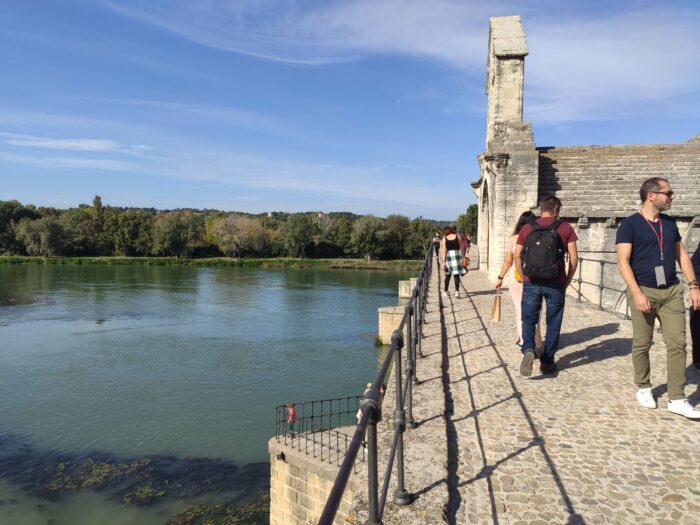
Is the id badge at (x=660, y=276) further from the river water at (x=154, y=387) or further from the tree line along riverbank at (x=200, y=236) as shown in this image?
the tree line along riverbank at (x=200, y=236)

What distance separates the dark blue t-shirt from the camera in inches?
166

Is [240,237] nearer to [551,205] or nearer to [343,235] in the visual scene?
[343,235]

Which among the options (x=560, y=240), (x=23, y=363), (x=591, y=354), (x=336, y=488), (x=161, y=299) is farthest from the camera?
(x=161, y=299)

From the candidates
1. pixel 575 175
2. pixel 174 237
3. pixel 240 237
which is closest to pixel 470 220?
pixel 240 237

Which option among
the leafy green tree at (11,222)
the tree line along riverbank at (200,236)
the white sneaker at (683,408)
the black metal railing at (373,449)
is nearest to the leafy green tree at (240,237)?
the tree line along riverbank at (200,236)

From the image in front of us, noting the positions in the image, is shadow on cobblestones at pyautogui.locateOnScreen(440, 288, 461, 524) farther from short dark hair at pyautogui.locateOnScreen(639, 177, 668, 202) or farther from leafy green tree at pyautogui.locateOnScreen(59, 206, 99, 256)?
leafy green tree at pyautogui.locateOnScreen(59, 206, 99, 256)

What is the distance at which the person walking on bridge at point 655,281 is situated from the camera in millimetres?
4129

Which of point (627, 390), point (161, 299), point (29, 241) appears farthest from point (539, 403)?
point (29, 241)

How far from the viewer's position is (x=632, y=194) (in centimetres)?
1164

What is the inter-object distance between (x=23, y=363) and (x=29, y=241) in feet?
224

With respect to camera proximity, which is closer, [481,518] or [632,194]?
[481,518]

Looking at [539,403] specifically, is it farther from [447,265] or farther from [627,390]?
[447,265]

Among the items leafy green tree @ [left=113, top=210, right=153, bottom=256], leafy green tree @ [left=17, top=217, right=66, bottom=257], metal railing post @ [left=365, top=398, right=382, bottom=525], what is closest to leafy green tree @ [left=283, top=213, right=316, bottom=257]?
leafy green tree @ [left=113, top=210, right=153, bottom=256]

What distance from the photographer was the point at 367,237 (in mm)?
79375
